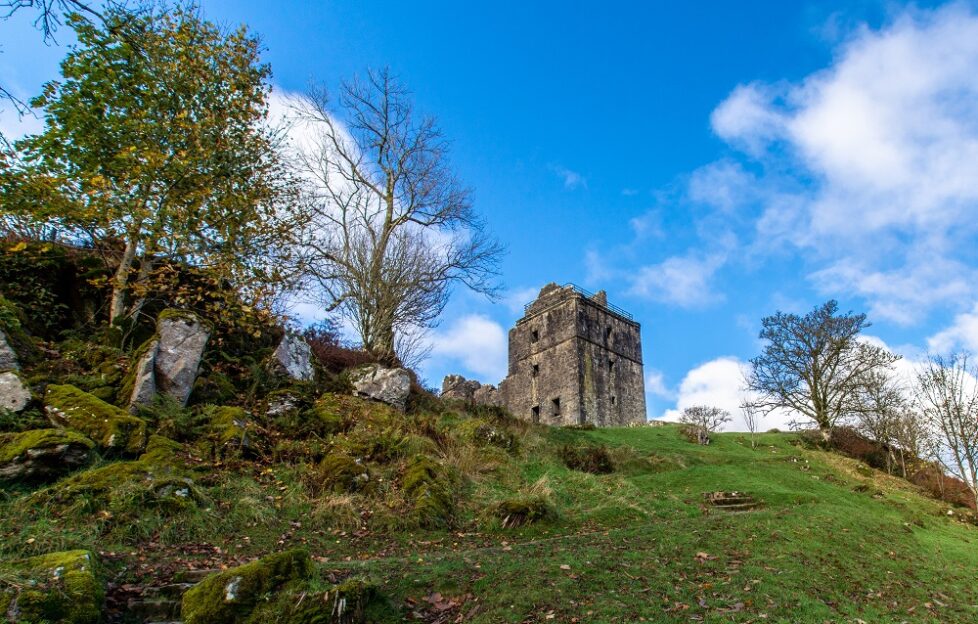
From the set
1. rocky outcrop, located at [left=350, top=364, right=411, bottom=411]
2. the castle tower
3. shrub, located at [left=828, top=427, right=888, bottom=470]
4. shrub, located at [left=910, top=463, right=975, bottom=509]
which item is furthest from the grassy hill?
the castle tower

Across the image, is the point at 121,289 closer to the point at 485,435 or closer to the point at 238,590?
the point at 238,590

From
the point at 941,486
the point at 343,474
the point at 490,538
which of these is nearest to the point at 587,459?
the point at 490,538

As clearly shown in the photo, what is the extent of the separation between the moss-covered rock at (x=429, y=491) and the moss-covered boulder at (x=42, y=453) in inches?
213

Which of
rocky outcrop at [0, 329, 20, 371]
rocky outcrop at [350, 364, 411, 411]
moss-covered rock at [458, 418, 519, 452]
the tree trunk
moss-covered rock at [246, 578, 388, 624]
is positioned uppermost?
the tree trunk

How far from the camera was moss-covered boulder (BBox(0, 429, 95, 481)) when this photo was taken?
791cm

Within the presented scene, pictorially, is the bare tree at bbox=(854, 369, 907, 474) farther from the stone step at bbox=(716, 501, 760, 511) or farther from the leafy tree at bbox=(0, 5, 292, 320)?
the leafy tree at bbox=(0, 5, 292, 320)

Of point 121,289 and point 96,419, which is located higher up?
point 121,289

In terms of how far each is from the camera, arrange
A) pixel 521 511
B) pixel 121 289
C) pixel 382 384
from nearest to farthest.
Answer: pixel 521 511
pixel 121 289
pixel 382 384

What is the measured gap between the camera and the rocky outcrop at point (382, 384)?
15.4 metres

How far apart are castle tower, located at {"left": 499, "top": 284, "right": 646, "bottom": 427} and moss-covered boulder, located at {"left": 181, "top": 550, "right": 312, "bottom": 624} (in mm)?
33247

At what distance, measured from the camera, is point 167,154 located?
1184cm

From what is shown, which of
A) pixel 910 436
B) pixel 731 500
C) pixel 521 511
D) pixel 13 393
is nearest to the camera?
pixel 13 393

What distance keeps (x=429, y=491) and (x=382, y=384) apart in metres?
5.52

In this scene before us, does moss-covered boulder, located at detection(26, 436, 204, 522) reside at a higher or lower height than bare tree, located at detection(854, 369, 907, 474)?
lower
